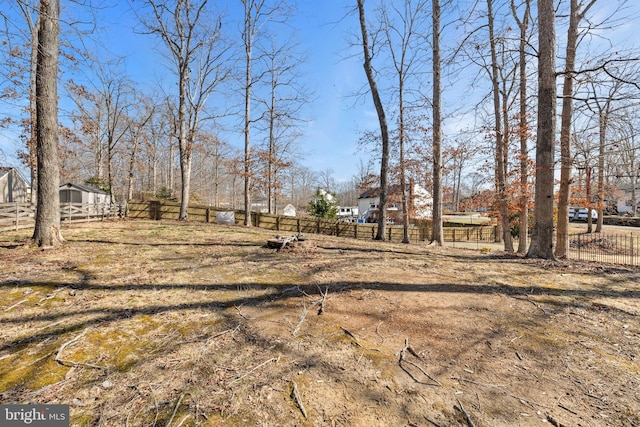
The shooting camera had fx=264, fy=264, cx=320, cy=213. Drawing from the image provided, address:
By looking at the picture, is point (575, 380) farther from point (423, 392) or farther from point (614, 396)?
point (423, 392)

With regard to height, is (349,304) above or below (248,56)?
below

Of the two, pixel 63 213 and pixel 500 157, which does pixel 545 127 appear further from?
pixel 63 213

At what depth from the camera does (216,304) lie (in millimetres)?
3352

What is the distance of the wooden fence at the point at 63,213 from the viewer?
9.34 meters

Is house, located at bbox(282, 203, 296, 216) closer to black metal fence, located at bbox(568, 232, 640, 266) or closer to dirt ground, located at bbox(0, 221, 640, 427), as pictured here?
black metal fence, located at bbox(568, 232, 640, 266)

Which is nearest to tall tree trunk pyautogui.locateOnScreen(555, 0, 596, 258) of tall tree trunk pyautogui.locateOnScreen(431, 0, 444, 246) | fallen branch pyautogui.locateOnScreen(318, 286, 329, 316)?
tall tree trunk pyautogui.locateOnScreen(431, 0, 444, 246)

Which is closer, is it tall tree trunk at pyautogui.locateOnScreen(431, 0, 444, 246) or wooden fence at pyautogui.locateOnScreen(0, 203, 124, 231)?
wooden fence at pyautogui.locateOnScreen(0, 203, 124, 231)

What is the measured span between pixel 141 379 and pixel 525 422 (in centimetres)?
269

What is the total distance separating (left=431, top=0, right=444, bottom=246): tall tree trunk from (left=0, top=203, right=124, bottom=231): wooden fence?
→ 15.4 m

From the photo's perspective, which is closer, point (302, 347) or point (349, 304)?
point (302, 347)

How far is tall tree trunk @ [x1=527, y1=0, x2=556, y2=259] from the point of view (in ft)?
19.0

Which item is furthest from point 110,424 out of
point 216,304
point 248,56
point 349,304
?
point 248,56

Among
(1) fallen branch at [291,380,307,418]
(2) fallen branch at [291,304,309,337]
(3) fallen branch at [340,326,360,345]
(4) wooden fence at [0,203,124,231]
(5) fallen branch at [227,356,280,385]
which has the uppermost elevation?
(4) wooden fence at [0,203,124,231]

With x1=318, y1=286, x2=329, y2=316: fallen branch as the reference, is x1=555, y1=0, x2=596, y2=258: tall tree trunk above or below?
above
